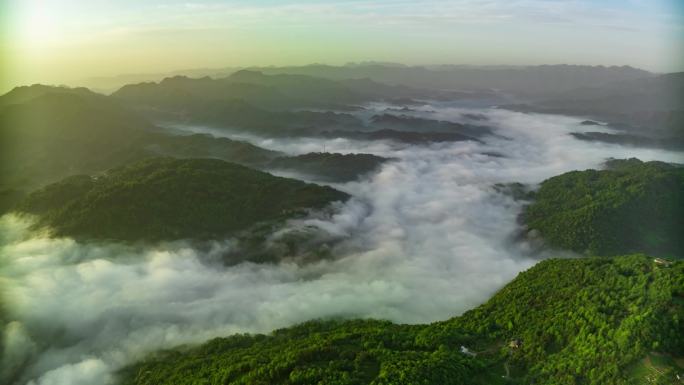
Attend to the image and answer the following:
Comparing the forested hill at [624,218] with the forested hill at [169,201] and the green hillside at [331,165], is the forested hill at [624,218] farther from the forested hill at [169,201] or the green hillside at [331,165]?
the green hillside at [331,165]

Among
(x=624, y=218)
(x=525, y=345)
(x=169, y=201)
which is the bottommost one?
(x=624, y=218)

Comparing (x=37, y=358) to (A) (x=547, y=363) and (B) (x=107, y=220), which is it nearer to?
(B) (x=107, y=220)

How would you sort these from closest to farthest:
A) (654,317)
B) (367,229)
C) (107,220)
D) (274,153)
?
(654,317) → (107,220) → (367,229) → (274,153)

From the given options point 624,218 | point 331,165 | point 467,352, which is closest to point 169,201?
point 331,165

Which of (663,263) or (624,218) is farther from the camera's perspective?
(624,218)

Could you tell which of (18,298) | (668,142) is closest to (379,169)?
(18,298)

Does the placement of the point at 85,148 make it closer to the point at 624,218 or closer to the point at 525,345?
the point at 624,218
